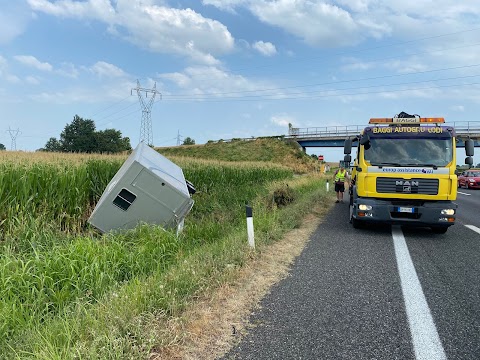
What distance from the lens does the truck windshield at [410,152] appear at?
8250mm

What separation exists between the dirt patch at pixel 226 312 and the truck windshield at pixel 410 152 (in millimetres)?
3879

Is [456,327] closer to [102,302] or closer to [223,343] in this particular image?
[223,343]

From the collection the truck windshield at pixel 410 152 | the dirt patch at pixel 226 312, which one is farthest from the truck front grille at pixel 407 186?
the dirt patch at pixel 226 312

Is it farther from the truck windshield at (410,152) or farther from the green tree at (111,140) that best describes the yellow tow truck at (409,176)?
the green tree at (111,140)

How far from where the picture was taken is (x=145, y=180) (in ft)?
23.2

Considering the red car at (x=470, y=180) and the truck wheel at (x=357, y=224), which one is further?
the red car at (x=470, y=180)

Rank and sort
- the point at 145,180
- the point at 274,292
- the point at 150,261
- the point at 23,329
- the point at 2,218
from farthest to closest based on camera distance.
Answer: the point at 145,180 < the point at 2,218 < the point at 150,261 < the point at 274,292 < the point at 23,329

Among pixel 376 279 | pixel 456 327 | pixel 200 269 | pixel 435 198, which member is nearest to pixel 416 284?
pixel 376 279

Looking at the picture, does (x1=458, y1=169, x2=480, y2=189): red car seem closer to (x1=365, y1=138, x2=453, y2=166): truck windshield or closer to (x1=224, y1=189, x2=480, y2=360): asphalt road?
(x1=365, y1=138, x2=453, y2=166): truck windshield

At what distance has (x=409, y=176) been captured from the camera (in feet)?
26.7

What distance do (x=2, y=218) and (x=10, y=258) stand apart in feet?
6.46

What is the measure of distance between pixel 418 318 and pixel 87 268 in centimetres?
418

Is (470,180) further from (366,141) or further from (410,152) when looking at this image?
(366,141)

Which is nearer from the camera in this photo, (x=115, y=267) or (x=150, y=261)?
(x=115, y=267)
